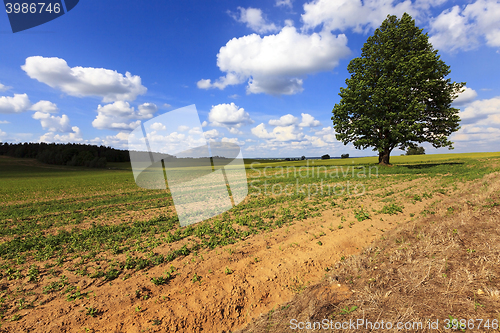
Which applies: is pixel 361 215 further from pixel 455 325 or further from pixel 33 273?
pixel 33 273

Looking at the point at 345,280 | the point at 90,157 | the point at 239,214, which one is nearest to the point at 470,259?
the point at 345,280

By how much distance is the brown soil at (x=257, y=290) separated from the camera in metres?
4.23

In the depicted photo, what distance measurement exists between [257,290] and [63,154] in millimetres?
147186

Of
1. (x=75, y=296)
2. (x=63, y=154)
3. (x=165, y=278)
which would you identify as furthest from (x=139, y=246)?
(x=63, y=154)

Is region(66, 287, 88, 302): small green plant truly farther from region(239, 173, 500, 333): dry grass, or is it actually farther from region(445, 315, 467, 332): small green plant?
region(445, 315, 467, 332): small green plant

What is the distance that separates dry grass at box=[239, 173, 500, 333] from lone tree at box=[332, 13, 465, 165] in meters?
25.3

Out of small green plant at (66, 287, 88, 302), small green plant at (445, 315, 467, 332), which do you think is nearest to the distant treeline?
small green plant at (66, 287, 88, 302)

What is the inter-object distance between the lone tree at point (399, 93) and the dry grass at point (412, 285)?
2527cm

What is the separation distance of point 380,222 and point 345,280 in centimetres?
540

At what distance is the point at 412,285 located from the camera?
4.31 m

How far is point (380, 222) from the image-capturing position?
30.2ft

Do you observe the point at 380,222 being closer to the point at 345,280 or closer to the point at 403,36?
the point at 345,280

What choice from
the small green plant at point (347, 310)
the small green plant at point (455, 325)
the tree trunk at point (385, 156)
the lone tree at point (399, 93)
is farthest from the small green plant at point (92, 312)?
the tree trunk at point (385, 156)

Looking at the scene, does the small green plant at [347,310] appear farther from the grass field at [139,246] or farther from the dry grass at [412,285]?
the grass field at [139,246]
